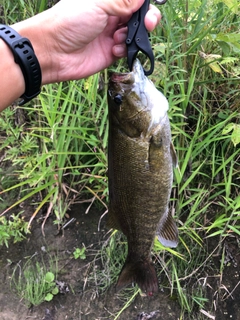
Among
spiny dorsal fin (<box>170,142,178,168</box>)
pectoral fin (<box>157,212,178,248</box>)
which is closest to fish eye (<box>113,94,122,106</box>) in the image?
spiny dorsal fin (<box>170,142,178,168</box>)

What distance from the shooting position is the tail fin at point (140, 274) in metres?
1.71

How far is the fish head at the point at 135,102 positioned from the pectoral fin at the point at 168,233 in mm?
458

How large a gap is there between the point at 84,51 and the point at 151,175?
0.83 metres

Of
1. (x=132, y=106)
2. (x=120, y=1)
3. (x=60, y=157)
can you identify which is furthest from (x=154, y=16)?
(x=60, y=157)

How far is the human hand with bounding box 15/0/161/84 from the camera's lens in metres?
1.63

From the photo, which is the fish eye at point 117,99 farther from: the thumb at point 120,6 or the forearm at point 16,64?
the forearm at point 16,64

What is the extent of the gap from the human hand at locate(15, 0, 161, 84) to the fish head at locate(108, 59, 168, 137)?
0.24m

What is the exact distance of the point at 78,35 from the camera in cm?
177

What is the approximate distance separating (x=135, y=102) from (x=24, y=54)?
21.2 inches

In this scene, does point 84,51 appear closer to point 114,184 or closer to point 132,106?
point 132,106

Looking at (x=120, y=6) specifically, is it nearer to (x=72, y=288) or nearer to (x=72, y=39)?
(x=72, y=39)

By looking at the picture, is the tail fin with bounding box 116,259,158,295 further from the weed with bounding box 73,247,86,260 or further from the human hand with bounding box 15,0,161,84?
the human hand with bounding box 15,0,161,84

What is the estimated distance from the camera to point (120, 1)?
1.46 metres

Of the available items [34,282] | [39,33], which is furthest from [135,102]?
[34,282]
